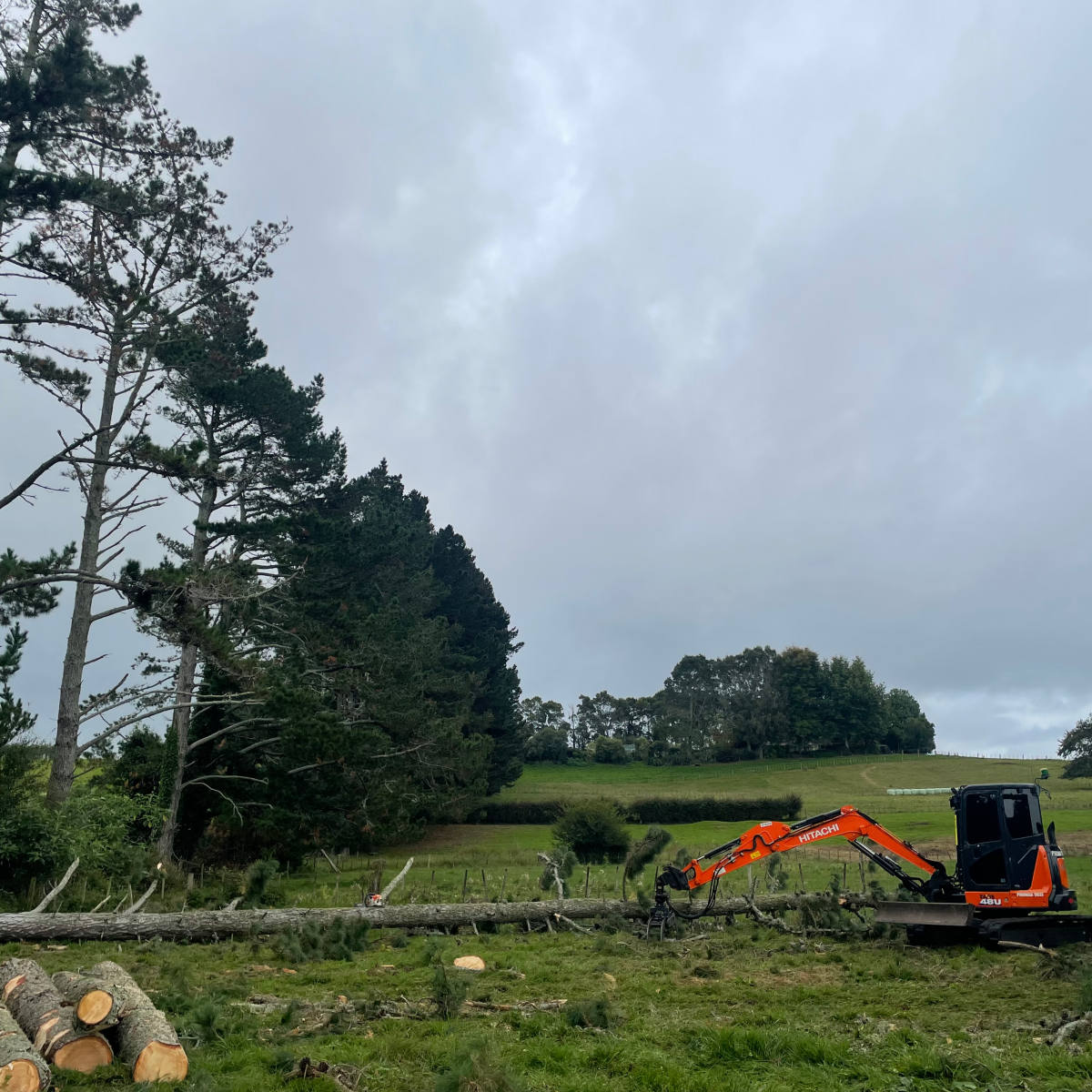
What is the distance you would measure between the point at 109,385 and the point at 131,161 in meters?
4.66

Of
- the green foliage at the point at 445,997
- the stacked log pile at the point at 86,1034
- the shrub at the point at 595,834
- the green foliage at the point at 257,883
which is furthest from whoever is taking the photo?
the shrub at the point at 595,834

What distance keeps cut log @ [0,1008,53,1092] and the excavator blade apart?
11602mm

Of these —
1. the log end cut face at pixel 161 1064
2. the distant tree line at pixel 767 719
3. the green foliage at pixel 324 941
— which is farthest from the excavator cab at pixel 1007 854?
the distant tree line at pixel 767 719

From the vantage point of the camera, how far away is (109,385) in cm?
1908

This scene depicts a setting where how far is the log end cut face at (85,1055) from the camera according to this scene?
7039mm

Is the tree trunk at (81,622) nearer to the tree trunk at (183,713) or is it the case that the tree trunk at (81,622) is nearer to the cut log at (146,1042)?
the tree trunk at (183,713)

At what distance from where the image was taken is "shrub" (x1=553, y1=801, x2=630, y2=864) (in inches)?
1092

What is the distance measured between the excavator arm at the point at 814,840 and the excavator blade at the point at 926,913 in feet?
2.37

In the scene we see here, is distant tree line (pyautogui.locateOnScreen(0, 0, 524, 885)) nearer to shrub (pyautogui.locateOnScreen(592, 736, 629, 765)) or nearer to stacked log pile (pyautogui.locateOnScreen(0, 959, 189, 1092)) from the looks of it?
stacked log pile (pyautogui.locateOnScreen(0, 959, 189, 1092))

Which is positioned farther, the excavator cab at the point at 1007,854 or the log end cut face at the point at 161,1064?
the excavator cab at the point at 1007,854

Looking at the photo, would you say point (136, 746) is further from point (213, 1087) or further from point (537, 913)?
point (213, 1087)

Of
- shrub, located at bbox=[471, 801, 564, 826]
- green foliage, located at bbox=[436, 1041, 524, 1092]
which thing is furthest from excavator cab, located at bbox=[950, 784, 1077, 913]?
shrub, located at bbox=[471, 801, 564, 826]

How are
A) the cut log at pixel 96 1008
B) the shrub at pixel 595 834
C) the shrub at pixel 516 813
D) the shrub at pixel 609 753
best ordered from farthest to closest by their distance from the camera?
the shrub at pixel 609 753
the shrub at pixel 516 813
the shrub at pixel 595 834
the cut log at pixel 96 1008

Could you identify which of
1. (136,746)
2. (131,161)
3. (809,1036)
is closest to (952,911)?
(809,1036)
